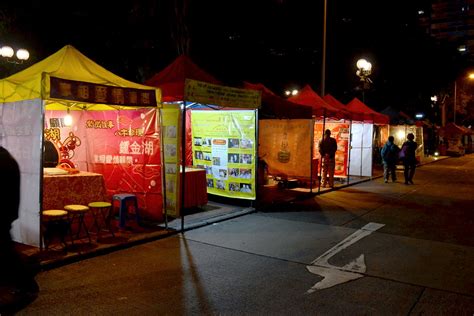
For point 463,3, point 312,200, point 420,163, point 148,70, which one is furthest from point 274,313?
point 463,3

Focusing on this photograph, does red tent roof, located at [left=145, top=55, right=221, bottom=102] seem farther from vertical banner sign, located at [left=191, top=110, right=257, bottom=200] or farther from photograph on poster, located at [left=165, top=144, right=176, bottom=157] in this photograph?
photograph on poster, located at [left=165, top=144, right=176, bottom=157]

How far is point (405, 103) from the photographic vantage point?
4356cm

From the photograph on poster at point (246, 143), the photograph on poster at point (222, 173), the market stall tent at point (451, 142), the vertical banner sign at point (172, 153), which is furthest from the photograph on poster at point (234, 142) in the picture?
the market stall tent at point (451, 142)

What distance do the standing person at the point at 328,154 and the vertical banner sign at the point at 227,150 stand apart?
479 cm

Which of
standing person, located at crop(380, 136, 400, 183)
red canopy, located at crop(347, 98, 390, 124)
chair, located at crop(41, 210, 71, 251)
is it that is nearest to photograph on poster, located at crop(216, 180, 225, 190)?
chair, located at crop(41, 210, 71, 251)

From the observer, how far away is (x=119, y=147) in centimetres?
938

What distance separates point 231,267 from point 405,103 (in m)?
41.7

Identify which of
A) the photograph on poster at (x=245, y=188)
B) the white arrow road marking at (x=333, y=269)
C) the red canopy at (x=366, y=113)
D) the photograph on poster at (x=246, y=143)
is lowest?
the white arrow road marking at (x=333, y=269)

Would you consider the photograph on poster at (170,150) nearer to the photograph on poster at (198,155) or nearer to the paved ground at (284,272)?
the paved ground at (284,272)

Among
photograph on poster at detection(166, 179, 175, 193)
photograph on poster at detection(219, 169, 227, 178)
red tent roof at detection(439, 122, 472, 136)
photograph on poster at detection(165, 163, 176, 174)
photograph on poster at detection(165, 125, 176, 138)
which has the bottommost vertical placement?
photograph on poster at detection(166, 179, 175, 193)

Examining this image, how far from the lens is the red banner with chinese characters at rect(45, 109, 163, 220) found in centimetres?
897

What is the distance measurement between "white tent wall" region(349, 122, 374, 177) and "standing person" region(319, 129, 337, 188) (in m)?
3.04

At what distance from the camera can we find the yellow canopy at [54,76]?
6.46 metres

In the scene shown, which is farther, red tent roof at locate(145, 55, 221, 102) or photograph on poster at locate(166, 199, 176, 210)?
red tent roof at locate(145, 55, 221, 102)
